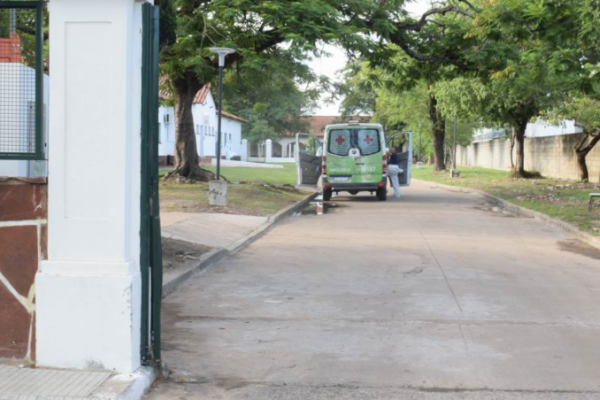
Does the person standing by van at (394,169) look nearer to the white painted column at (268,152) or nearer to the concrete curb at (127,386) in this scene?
the concrete curb at (127,386)

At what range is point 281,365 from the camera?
5.93 m

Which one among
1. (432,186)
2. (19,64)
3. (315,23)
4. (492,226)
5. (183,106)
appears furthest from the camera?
(432,186)

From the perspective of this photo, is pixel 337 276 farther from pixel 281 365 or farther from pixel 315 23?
pixel 315 23

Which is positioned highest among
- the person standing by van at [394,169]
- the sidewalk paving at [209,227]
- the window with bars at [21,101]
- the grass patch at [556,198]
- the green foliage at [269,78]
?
the green foliage at [269,78]

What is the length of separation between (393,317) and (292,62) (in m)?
18.4

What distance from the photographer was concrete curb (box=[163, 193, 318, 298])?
356 inches

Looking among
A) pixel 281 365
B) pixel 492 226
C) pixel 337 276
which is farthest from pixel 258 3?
pixel 281 365

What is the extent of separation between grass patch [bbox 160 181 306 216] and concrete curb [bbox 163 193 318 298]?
850mm

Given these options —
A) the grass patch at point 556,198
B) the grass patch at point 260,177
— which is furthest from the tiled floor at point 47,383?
the grass patch at point 260,177

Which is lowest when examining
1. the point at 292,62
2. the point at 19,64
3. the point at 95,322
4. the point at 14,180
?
the point at 95,322

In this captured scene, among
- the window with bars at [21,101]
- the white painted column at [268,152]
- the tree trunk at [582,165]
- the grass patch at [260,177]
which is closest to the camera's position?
the window with bars at [21,101]

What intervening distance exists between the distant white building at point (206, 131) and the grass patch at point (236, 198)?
12143 mm

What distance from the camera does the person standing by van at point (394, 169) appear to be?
27047 millimetres

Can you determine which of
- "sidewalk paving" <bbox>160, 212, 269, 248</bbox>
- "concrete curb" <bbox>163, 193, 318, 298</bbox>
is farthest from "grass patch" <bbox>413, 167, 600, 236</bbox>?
"sidewalk paving" <bbox>160, 212, 269, 248</bbox>
